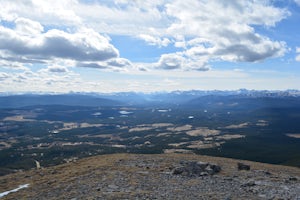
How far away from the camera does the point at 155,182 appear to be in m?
43.6

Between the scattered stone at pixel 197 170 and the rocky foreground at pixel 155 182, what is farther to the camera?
the scattered stone at pixel 197 170

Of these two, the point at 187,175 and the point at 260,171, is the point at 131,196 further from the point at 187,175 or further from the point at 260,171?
the point at 260,171

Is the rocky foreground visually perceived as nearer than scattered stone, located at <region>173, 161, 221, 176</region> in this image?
Yes

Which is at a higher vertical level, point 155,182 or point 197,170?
point 197,170

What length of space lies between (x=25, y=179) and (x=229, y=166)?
32.1 m

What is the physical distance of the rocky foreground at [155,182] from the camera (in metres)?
38.5

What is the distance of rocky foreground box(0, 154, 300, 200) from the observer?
3853 cm

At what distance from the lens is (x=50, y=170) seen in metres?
59.8

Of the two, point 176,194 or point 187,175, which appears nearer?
point 176,194

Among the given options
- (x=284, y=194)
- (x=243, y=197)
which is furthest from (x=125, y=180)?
(x=284, y=194)

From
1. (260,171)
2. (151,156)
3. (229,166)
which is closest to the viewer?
(260,171)

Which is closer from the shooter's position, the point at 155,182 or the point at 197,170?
the point at 155,182

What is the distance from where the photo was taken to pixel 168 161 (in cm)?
5847

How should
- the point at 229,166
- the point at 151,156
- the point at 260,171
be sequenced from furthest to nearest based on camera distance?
the point at 151,156 → the point at 229,166 → the point at 260,171
